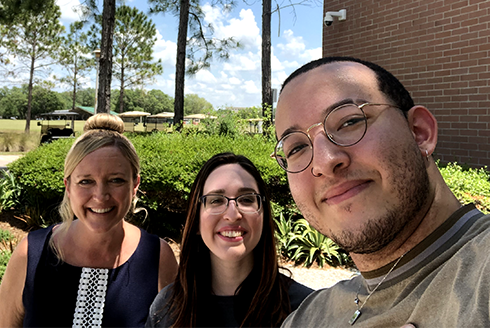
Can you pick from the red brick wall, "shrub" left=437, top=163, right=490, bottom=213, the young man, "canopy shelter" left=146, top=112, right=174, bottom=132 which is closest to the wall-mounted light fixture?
the red brick wall

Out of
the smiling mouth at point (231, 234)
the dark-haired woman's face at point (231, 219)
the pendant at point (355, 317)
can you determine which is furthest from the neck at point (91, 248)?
the pendant at point (355, 317)

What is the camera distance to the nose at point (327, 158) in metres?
1.18

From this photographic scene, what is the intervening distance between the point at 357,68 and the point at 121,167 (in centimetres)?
169

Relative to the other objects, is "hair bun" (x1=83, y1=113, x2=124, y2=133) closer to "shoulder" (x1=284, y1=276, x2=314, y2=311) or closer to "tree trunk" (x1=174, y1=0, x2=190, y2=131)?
"shoulder" (x1=284, y1=276, x2=314, y2=311)

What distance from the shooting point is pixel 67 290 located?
2.45 metres

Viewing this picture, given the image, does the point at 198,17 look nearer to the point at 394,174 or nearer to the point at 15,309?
the point at 15,309

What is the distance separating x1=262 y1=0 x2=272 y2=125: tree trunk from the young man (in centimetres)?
1209

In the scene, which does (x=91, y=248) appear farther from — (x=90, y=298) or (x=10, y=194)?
(x=10, y=194)

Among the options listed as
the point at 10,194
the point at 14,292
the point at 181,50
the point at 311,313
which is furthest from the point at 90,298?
the point at 181,50

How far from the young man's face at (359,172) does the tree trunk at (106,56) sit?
367 inches

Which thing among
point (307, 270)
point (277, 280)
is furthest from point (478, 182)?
point (277, 280)

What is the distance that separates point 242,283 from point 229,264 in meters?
0.13

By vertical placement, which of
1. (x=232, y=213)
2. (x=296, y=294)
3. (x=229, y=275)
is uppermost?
(x=232, y=213)

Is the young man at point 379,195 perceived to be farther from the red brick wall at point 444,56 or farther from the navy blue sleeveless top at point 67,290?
the red brick wall at point 444,56
